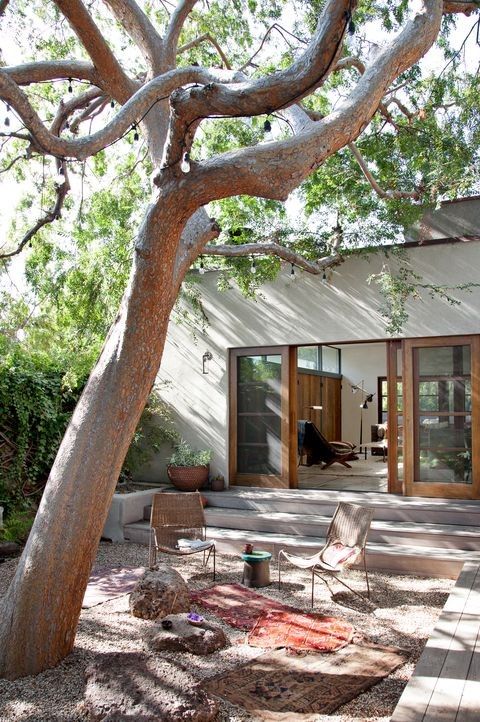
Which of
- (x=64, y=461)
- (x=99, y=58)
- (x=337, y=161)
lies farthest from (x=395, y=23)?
(x=64, y=461)

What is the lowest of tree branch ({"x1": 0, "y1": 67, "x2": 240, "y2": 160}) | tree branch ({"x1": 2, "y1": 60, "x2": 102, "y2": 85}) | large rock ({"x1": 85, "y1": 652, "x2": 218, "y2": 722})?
large rock ({"x1": 85, "y1": 652, "x2": 218, "y2": 722})

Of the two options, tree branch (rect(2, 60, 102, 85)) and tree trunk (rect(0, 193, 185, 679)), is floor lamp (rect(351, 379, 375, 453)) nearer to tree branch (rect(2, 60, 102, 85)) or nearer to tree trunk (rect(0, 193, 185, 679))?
tree branch (rect(2, 60, 102, 85))

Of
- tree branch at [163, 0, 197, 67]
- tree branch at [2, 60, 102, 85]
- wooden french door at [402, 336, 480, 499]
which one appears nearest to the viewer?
tree branch at [2, 60, 102, 85]

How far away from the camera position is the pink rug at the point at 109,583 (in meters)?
6.03

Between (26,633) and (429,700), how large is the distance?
97.3 inches

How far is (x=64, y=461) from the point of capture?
168 inches


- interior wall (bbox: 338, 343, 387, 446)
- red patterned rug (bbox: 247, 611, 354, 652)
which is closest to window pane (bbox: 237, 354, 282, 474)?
red patterned rug (bbox: 247, 611, 354, 652)

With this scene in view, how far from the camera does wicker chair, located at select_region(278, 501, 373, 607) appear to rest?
6.01m

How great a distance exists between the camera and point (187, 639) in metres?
4.68

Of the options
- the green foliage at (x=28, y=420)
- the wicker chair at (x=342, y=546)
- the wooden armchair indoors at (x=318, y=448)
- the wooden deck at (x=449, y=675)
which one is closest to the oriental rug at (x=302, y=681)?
the wooden deck at (x=449, y=675)

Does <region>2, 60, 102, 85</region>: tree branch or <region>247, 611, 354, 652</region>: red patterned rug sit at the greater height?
<region>2, 60, 102, 85</region>: tree branch

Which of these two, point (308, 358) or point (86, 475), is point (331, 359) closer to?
point (308, 358)

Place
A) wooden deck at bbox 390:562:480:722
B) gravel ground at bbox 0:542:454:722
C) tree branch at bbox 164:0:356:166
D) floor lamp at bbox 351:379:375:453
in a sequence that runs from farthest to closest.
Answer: floor lamp at bbox 351:379:375:453, gravel ground at bbox 0:542:454:722, tree branch at bbox 164:0:356:166, wooden deck at bbox 390:562:480:722

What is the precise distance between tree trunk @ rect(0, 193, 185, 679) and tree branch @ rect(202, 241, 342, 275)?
378 centimetres
